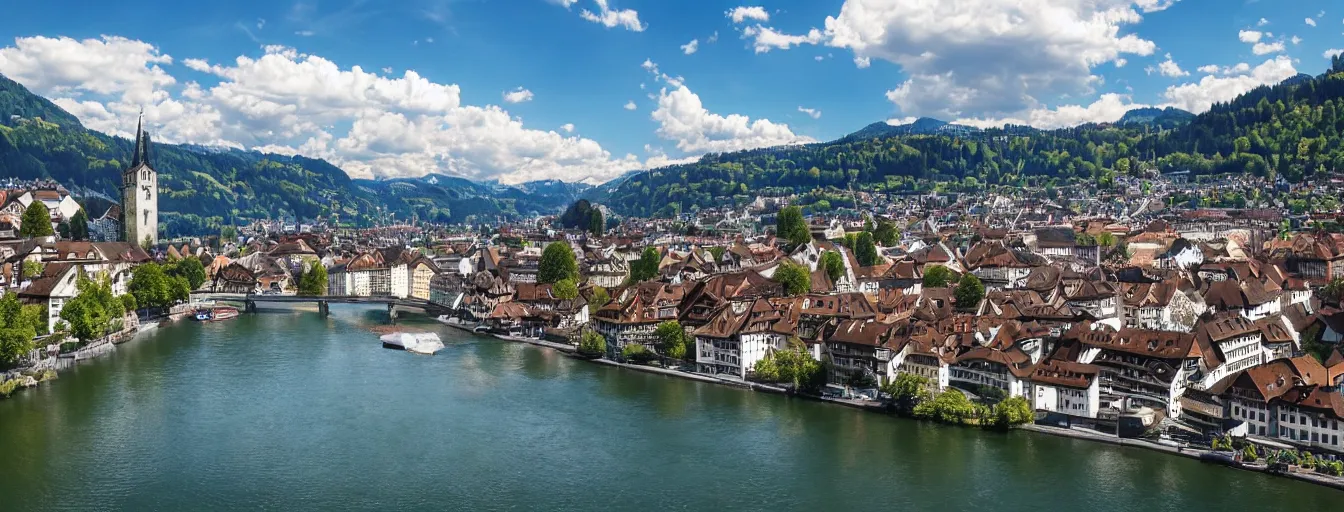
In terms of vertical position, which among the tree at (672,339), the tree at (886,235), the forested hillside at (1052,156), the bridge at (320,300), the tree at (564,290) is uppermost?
the forested hillside at (1052,156)

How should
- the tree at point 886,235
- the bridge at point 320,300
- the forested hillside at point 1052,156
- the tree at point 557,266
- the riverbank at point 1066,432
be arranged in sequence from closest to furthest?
the riverbank at point 1066,432, the tree at point 557,266, the bridge at point 320,300, the tree at point 886,235, the forested hillside at point 1052,156

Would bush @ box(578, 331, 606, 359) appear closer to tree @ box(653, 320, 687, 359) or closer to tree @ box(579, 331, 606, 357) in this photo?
tree @ box(579, 331, 606, 357)

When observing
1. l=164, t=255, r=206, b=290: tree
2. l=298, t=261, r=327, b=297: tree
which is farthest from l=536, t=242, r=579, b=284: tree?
l=164, t=255, r=206, b=290: tree

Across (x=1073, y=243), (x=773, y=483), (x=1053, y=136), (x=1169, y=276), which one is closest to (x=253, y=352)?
(x=773, y=483)

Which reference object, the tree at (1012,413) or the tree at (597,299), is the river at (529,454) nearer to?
the tree at (1012,413)

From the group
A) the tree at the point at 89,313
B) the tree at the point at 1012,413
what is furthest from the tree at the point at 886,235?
the tree at the point at 89,313

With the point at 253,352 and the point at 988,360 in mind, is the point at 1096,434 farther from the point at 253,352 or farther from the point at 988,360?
the point at 253,352
